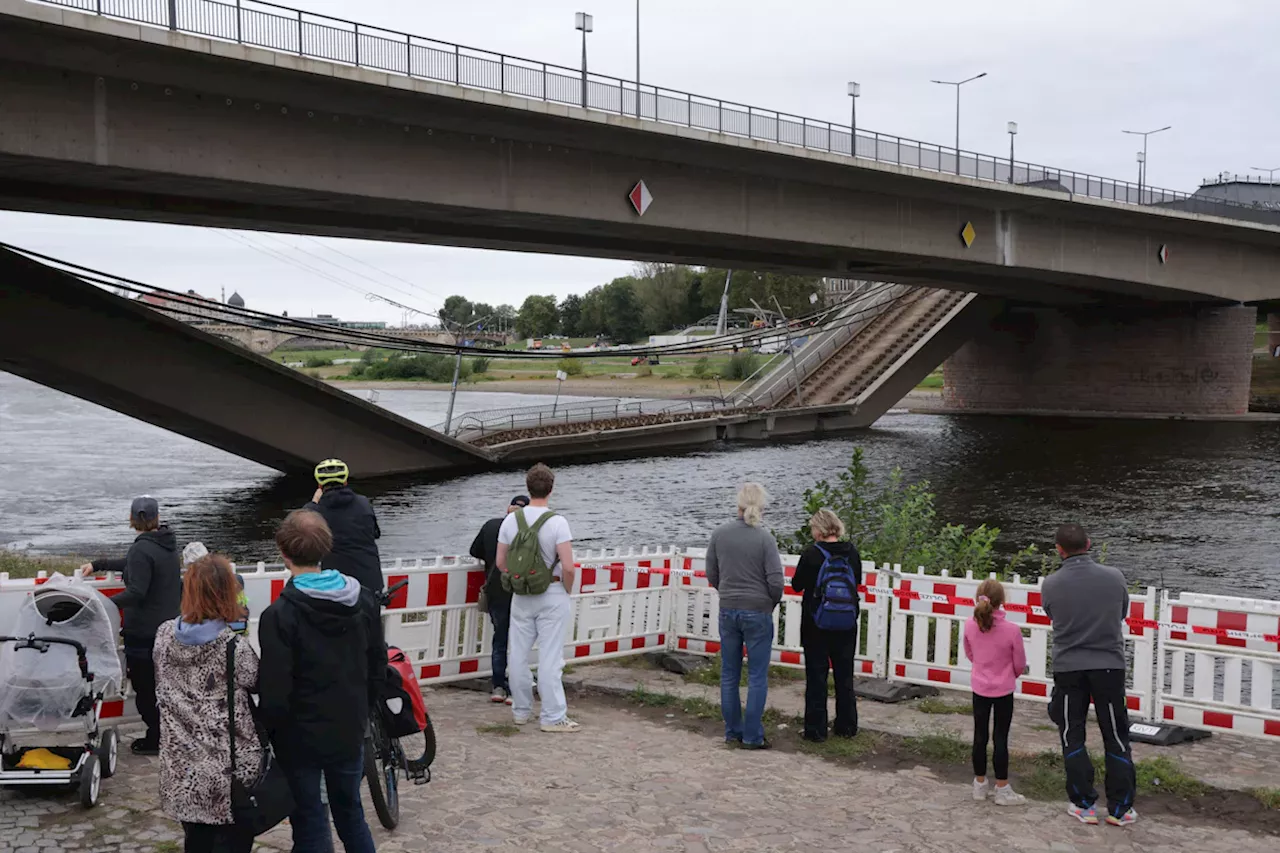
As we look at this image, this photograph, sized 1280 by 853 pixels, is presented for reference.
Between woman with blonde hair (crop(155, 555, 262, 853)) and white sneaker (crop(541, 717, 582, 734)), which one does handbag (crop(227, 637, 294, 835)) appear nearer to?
woman with blonde hair (crop(155, 555, 262, 853))

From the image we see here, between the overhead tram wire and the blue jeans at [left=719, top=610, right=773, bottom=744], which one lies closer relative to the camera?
the blue jeans at [left=719, top=610, right=773, bottom=744]

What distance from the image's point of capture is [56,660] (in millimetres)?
6922

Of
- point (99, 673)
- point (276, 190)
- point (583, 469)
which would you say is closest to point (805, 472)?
point (583, 469)

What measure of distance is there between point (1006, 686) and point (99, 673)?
525cm

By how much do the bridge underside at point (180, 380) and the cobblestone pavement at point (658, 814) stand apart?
19.8m

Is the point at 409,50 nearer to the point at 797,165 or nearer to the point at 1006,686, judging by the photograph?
the point at 797,165

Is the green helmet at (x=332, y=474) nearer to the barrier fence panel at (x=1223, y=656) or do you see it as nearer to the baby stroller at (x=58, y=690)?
the baby stroller at (x=58, y=690)

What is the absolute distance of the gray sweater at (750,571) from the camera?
8.33 metres

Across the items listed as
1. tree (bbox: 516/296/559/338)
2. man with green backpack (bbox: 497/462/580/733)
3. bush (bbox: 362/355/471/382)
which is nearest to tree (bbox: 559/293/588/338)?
tree (bbox: 516/296/559/338)

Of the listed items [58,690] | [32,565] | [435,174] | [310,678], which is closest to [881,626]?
[58,690]

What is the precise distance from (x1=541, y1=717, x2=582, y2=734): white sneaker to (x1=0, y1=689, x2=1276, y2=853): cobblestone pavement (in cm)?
43

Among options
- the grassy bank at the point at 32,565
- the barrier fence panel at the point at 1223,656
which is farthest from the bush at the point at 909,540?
the grassy bank at the point at 32,565

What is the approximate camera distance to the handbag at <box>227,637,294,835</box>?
15.9 feet

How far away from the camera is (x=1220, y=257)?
50.2 m
